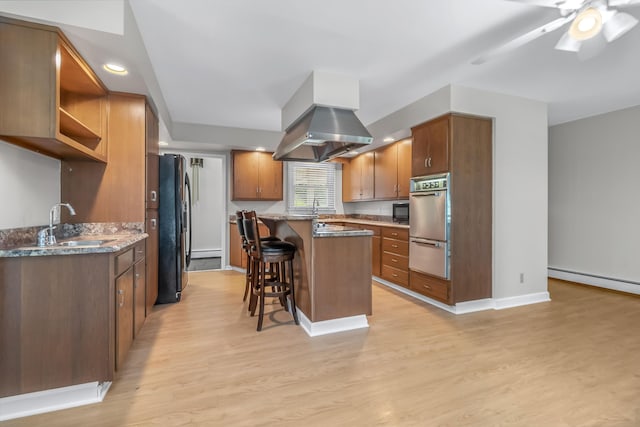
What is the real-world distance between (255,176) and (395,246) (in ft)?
9.25

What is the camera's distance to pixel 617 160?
13.1ft

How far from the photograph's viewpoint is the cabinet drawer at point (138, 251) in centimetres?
230

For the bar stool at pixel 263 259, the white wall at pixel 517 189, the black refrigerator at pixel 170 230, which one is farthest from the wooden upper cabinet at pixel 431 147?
the black refrigerator at pixel 170 230

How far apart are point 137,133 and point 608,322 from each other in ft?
16.3

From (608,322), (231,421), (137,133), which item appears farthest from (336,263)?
(608,322)

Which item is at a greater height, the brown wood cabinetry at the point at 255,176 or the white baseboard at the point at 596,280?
the brown wood cabinetry at the point at 255,176

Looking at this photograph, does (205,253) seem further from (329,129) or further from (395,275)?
(329,129)

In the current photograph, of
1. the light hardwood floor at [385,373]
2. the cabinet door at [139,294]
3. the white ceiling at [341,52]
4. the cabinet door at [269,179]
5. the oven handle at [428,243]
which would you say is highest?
the white ceiling at [341,52]

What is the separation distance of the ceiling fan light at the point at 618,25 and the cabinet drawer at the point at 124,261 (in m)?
3.32

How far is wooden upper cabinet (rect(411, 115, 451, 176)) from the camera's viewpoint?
10.7ft

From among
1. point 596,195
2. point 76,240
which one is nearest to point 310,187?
point 76,240

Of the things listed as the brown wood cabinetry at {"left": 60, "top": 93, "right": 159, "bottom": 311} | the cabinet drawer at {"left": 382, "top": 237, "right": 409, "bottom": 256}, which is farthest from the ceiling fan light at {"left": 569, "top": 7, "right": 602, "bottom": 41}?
the brown wood cabinetry at {"left": 60, "top": 93, "right": 159, "bottom": 311}

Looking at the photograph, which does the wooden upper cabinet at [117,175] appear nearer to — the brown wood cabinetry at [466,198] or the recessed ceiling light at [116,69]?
the recessed ceiling light at [116,69]

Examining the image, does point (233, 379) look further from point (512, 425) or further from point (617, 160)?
point (617, 160)
